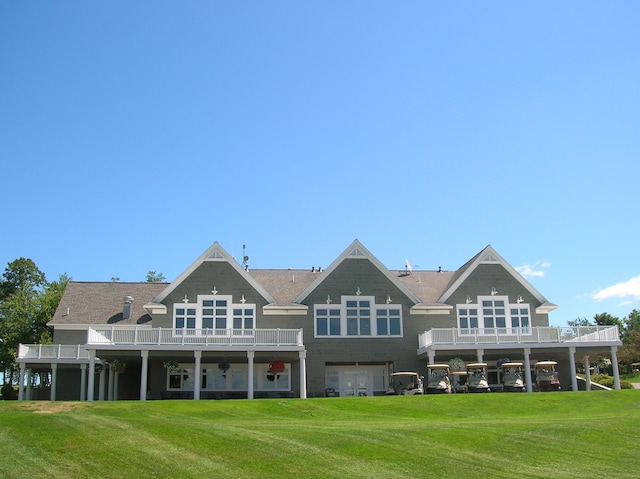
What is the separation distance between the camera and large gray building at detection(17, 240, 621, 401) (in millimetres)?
35344

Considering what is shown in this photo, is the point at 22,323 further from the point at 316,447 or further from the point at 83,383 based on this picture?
the point at 316,447

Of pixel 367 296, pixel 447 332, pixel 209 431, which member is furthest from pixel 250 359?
pixel 209 431

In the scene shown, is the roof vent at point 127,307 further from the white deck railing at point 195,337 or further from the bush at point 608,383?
the bush at point 608,383

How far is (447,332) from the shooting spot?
3572 centimetres

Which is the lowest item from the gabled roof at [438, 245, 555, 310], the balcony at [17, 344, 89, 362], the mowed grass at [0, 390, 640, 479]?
the mowed grass at [0, 390, 640, 479]

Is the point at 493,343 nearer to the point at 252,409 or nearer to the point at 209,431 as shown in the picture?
the point at 252,409

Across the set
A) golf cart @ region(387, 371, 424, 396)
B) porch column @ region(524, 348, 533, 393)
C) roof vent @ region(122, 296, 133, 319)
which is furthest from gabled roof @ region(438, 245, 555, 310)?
roof vent @ region(122, 296, 133, 319)

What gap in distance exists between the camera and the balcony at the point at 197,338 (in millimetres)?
33031

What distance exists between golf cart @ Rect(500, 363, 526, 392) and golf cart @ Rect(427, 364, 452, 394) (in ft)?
10.0

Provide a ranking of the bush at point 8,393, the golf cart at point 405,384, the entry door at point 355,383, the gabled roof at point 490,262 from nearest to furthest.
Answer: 1. the golf cart at point 405,384
2. the entry door at point 355,383
3. the gabled roof at point 490,262
4. the bush at point 8,393

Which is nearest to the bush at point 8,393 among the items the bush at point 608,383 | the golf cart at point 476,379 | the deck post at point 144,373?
the deck post at point 144,373

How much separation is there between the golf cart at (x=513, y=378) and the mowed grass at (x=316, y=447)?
10.3 meters

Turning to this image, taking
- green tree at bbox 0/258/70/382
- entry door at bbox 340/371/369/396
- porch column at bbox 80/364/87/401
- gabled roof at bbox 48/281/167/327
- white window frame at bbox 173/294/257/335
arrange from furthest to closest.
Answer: green tree at bbox 0/258/70/382
gabled roof at bbox 48/281/167/327
entry door at bbox 340/371/369/396
porch column at bbox 80/364/87/401
white window frame at bbox 173/294/257/335

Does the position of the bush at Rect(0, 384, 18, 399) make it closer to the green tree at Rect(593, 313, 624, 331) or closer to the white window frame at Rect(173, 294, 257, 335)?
the white window frame at Rect(173, 294, 257, 335)
